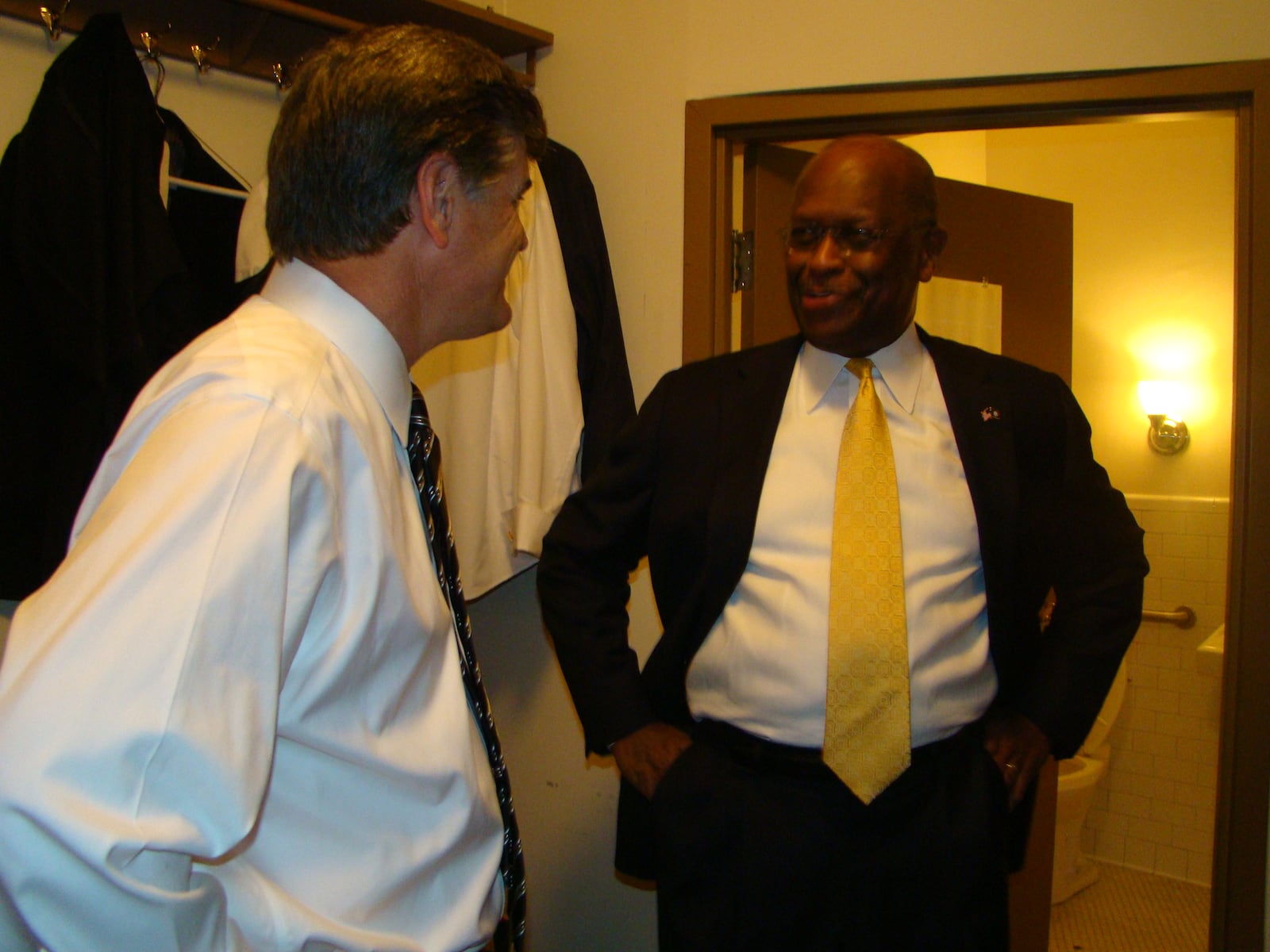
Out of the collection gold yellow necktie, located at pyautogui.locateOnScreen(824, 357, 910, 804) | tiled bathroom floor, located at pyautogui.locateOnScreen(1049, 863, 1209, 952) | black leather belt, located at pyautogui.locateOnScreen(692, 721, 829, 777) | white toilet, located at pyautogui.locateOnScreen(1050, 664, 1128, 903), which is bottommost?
tiled bathroom floor, located at pyautogui.locateOnScreen(1049, 863, 1209, 952)

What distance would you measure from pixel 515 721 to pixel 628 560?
0.86m

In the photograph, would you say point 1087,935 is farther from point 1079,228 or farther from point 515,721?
point 1079,228

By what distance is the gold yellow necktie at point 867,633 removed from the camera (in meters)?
1.14

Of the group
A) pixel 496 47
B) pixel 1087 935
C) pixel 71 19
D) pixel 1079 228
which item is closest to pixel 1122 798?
pixel 1087 935

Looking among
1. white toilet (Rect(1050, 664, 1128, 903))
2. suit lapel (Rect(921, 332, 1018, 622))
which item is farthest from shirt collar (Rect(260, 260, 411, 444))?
white toilet (Rect(1050, 664, 1128, 903))

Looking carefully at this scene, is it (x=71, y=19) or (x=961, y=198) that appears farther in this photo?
(x=961, y=198)

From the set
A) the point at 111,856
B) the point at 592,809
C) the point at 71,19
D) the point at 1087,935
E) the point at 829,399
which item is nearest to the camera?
the point at 111,856

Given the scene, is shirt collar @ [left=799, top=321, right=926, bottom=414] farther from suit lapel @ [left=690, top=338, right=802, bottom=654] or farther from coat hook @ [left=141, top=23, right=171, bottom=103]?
coat hook @ [left=141, top=23, right=171, bottom=103]

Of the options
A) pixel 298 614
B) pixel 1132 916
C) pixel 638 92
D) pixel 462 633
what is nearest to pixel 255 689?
pixel 298 614

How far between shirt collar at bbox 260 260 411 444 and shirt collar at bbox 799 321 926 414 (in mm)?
715

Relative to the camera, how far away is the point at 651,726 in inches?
50.7

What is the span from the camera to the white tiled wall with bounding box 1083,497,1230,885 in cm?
300

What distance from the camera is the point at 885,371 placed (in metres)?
1.35

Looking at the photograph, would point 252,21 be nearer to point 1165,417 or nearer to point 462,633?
point 462,633
